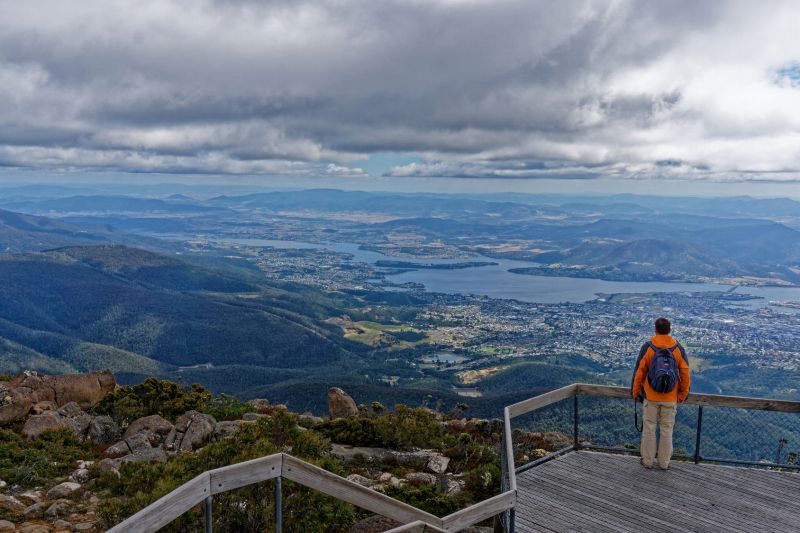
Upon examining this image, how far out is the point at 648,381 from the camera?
841 cm

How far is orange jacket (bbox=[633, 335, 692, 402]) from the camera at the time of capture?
26.9 feet

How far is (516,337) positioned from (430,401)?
95.7m

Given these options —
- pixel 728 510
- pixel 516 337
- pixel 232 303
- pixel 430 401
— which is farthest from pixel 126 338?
pixel 728 510

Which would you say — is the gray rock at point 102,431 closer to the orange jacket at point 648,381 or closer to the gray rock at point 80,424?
the gray rock at point 80,424

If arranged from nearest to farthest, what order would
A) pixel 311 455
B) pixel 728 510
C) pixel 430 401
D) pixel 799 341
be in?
pixel 728 510, pixel 311 455, pixel 430 401, pixel 799 341

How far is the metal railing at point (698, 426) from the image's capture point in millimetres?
8805

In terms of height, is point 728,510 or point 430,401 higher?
point 728,510

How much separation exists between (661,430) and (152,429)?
11.1 meters

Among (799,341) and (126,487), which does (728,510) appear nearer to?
(126,487)

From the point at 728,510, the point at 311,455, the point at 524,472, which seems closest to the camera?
the point at 728,510

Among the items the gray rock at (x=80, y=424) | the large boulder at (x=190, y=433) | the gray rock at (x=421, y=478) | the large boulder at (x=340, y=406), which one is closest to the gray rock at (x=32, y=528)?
the large boulder at (x=190, y=433)

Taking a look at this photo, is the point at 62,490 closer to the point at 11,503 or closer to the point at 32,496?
the point at 32,496

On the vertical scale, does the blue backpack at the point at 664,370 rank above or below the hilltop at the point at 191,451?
above

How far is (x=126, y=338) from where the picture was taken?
536 feet
